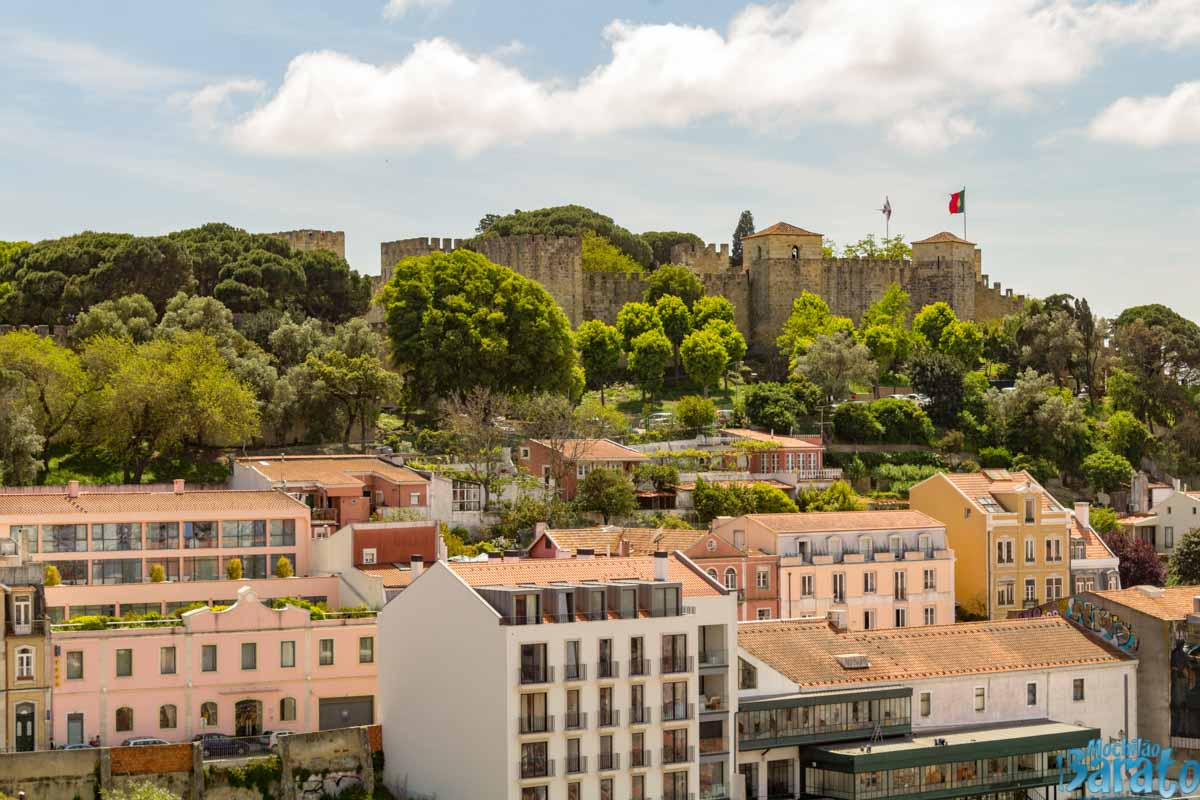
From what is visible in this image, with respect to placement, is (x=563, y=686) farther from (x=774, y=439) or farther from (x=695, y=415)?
(x=695, y=415)

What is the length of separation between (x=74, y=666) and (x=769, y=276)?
2184 inches

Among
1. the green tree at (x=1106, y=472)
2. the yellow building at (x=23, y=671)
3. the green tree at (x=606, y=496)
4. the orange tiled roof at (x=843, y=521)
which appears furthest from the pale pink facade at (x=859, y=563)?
the yellow building at (x=23, y=671)

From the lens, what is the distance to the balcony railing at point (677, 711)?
38656 mm

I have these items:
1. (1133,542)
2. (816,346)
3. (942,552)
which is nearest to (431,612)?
(942,552)

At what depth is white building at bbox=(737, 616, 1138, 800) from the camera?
3994 cm

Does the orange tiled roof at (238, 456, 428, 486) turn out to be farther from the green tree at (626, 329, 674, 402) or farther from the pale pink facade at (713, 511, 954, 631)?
the green tree at (626, 329, 674, 402)

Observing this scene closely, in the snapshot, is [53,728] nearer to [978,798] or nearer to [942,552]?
[978,798]

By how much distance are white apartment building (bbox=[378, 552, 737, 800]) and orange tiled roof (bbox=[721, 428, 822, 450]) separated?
27.2 meters

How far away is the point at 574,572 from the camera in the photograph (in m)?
40.6

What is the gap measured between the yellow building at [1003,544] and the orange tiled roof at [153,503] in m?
18.9

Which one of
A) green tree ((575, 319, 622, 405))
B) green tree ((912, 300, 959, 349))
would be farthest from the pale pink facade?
green tree ((912, 300, 959, 349))

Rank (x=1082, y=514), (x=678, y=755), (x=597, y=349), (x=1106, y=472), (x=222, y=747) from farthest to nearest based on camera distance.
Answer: (x=597, y=349) < (x=1106, y=472) < (x=1082, y=514) < (x=222, y=747) < (x=678, y=755)

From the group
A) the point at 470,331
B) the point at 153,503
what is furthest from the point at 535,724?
the point at 470,331

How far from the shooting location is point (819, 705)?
40.0 metres
